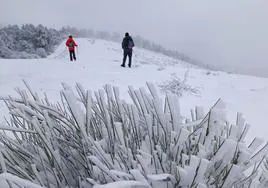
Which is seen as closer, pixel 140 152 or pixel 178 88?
pixel 140 152

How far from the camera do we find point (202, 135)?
0.92 meters

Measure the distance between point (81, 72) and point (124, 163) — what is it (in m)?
7.68

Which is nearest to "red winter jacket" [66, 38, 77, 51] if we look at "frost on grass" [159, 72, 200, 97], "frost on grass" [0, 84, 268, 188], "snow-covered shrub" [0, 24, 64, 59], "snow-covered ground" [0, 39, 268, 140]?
"snow-covered ground" [0, 39, 268, 140]

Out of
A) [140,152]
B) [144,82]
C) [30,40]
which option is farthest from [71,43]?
[30,40]

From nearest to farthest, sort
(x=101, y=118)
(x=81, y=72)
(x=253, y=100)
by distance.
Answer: (x=101, y=118), (x=253, y=100), (x=81, y=72)

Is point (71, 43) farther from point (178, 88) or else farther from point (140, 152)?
point (140, 152)

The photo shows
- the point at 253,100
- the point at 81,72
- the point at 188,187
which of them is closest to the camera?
the point at 188,187

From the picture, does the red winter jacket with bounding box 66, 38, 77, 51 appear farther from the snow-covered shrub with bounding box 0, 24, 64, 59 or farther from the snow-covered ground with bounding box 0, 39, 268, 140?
the snow-covered shrub with bounding box 0, 24, 64, 59

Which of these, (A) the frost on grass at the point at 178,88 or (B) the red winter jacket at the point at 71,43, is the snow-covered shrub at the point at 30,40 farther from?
(A) the frost on grass at the point at 178,88

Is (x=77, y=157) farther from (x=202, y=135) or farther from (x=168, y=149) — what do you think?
(x=202, y=135)

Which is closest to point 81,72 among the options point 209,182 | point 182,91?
point 182,91

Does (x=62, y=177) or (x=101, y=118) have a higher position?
(x=101, y=118)

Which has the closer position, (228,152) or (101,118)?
(228,152)

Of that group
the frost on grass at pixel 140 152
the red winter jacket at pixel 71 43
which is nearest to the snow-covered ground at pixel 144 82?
the red winter jacket at pixel 71 43
